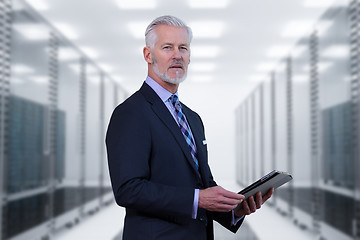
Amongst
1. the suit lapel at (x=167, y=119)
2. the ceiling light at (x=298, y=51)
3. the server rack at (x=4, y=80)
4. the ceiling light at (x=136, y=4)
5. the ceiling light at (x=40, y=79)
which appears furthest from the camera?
the ceiling light at (x=136, y=4)

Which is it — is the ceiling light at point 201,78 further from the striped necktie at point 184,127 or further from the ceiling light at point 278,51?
the striped necktie at point 184,127

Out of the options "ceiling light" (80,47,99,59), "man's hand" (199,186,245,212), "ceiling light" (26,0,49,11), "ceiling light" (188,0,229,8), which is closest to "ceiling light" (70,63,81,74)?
"ceiling light" (26,0,49,11)

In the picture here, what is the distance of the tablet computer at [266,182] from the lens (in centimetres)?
148

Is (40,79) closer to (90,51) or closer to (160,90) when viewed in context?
(160,90)

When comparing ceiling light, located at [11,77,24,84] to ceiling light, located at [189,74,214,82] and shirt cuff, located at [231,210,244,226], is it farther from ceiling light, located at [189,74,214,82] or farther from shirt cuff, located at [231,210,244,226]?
ceiling light, located at [189,74,214,82]

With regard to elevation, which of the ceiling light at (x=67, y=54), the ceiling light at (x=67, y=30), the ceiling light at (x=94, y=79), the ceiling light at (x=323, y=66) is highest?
the ceiling light at (x=67, y=30)

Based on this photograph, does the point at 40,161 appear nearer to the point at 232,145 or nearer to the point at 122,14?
the point at 122,14

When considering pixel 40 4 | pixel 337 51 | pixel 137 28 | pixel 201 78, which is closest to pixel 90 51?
pixel 137 28

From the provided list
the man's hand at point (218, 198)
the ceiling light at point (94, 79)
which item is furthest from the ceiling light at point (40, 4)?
the man's hand at point (218, 198)

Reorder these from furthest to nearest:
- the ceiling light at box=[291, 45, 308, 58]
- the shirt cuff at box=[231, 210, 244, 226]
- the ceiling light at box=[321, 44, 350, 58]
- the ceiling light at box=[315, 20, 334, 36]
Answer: the ceiling light at box=[291, 45, 308, 58] < the ceiling light at box=[315, 20, 334, 36] < the ceiling light at box=[321, 44, 350, 58] < the shirt cuff at box=[231, 210, 244, 226]

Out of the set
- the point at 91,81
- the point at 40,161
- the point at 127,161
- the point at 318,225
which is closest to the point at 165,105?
the point at 127,161

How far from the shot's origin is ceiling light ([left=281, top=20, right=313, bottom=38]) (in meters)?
8.15

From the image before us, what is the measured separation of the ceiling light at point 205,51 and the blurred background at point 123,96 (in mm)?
53

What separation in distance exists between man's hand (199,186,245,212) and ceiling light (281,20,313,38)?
7181 mm
